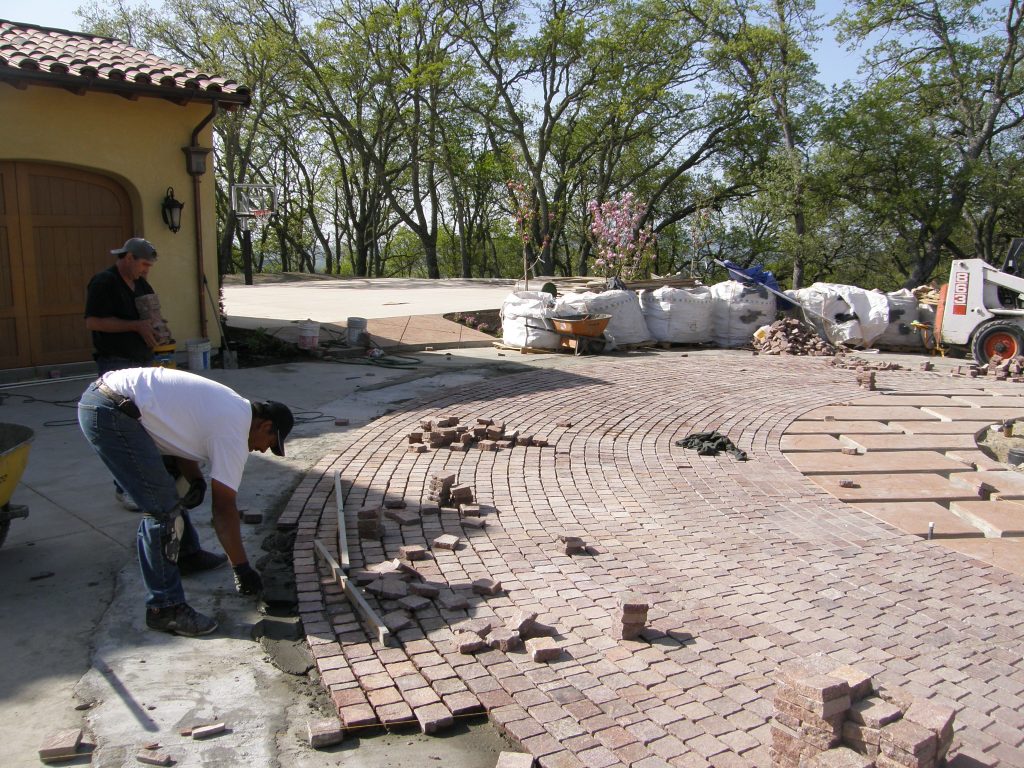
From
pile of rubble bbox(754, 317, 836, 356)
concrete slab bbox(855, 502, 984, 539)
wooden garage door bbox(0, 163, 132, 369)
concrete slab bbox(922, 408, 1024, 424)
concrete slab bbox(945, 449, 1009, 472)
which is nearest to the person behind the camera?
concrete slab bbox(855, 502, 984, 539)

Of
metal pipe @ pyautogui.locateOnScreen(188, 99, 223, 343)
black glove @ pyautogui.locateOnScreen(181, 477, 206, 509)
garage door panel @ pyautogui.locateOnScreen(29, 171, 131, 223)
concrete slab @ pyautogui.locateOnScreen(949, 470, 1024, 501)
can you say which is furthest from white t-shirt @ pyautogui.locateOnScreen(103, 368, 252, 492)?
metal pipe @ pyautogui.locateOnScreen(188, 99, 223, 343)

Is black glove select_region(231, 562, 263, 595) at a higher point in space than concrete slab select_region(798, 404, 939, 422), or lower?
higher

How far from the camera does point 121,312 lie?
18.2ft

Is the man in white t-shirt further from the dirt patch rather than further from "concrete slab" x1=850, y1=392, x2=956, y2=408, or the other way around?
the dirt patch

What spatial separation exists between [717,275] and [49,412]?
34.5 meters

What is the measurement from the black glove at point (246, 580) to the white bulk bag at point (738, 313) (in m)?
12.8

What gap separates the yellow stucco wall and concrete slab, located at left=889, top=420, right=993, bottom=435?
8699mm

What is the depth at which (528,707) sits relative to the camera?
11.0ft

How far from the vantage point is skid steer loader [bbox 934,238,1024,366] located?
1412 centimetres

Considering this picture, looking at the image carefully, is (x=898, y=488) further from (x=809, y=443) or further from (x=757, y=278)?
(x=757, y=278)

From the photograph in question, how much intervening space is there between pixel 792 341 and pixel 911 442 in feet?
21.8

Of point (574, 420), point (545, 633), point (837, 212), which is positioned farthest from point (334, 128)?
point (545, 633)

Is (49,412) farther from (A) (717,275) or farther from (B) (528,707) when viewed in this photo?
(A) (717,275)

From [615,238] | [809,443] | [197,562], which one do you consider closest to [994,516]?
[809,443]
